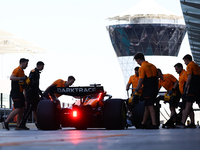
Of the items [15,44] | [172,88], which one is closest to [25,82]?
[172,88]

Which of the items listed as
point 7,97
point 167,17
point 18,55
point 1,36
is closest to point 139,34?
point 167,17

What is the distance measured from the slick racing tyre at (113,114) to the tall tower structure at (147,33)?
318ft

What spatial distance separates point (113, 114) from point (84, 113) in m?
0.61

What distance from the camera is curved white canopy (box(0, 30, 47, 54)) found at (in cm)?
3791

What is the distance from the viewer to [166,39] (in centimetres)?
11319

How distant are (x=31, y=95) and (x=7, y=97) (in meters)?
9.11

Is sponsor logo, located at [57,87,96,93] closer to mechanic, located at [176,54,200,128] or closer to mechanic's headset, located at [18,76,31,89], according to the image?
mechanic's headset, located at [18,76,31,89]

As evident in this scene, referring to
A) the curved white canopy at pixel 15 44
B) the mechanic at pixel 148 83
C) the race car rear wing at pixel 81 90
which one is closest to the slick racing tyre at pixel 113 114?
the race car rear wing at pixel 81 90

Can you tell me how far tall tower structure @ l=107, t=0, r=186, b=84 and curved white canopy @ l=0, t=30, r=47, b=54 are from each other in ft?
202

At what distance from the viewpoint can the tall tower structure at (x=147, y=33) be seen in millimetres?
107250

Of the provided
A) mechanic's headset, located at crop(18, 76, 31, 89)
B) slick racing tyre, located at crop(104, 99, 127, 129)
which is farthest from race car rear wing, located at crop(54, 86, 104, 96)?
mechanic's headset, located at crop(18, 76, 31, 89)

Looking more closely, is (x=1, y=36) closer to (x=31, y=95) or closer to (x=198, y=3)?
(x=198, y=3)

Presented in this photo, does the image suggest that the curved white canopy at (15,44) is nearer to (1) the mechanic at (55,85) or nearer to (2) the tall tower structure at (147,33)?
(1) the mechanic at (55,85)

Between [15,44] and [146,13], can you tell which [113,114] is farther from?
[146,13]
